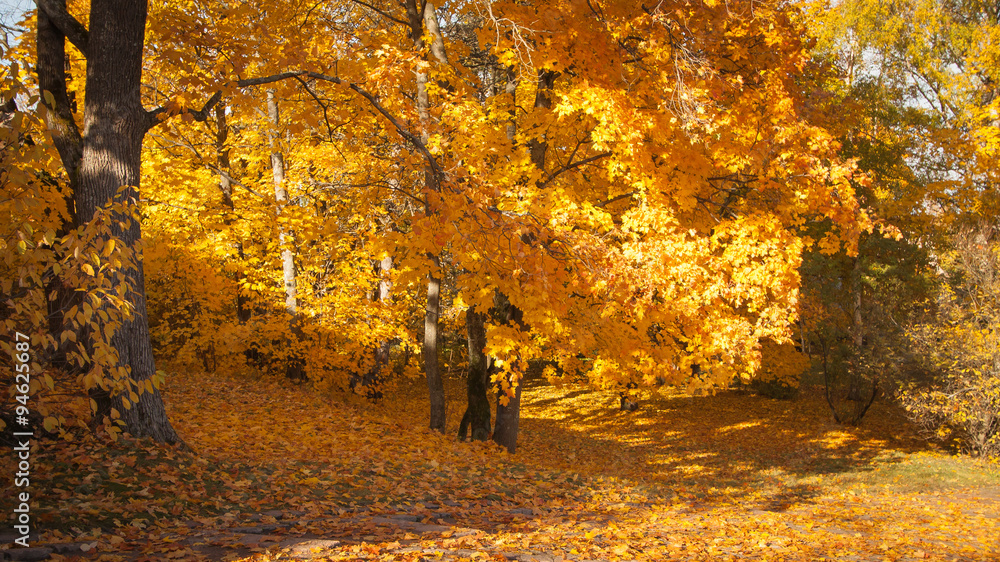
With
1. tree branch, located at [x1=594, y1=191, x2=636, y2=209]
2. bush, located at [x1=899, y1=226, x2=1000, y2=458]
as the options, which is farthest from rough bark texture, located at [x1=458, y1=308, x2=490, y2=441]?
bush, located at [x1=899, y1=226, x2=1000, y2=458]

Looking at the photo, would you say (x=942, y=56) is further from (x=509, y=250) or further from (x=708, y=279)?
(x=509, y=250)

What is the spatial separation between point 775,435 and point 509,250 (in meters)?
16.0

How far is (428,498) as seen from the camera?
6.95 meters

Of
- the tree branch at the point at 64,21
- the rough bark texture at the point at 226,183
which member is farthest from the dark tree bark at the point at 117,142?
the rough bark texture at the point at 226,183

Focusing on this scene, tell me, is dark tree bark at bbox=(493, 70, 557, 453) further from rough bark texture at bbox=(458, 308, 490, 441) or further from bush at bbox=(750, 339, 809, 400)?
bush at bbox=(750, 339, 809, 400)

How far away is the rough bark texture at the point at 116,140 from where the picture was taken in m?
5.97

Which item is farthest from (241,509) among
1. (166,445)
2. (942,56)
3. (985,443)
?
(942,56)

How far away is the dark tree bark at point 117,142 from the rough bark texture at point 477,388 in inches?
258

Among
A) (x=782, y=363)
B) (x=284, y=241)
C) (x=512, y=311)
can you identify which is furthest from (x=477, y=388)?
(x=782, y=363)

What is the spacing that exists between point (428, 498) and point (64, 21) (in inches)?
248

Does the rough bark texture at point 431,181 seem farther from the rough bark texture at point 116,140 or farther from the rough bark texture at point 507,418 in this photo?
the rough bark texture at point 116,140

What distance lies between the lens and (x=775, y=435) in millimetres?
18969

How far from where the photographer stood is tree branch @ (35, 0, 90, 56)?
6158 mm

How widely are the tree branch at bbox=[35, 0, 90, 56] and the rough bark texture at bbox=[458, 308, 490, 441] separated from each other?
7.48m
